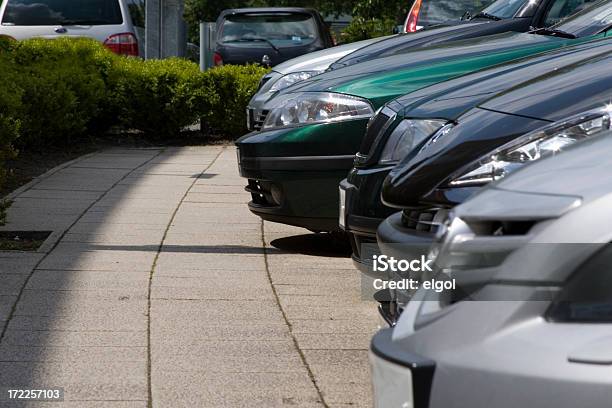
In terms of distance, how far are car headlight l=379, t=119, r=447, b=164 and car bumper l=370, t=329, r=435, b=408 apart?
1.81 meters

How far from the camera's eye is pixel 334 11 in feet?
110

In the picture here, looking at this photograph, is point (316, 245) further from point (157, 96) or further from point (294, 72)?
point (157, 96)

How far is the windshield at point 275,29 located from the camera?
15336mm

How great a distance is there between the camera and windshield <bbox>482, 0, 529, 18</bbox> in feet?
27.3

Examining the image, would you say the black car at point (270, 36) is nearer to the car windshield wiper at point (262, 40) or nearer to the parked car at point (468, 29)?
the car windshield wiper at point (262, 40)

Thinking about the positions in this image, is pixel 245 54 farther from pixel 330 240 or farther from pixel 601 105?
pixel 601 105

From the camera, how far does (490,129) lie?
3402 mm

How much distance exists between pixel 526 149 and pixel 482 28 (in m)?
A: 4.94

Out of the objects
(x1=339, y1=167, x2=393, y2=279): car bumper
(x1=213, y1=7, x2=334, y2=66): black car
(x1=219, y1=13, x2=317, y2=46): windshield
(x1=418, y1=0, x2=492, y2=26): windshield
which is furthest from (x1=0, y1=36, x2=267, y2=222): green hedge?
(x1=339, y1=167, x2=393, y2=279): car bumper

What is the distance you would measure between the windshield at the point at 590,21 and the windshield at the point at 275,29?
9.05 metres

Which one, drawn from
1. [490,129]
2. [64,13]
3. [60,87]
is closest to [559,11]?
[490,129]

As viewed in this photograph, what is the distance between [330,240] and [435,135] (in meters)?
3.25

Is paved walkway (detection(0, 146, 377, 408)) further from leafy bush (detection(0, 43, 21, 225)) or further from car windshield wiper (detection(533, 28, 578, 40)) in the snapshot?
car windshield wiper (detection(533, 28, 578, 40))

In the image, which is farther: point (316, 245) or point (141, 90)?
point (141, 90)
